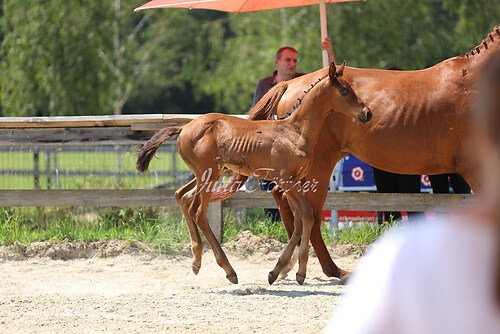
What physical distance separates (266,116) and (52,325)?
9.19 feet

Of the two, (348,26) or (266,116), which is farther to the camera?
(348,26)

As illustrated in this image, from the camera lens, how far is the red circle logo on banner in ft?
34.3

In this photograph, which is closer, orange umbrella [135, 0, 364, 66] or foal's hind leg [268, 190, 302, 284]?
foal's hind leg [268, 190, 302, 284]

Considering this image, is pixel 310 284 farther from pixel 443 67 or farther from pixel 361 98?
pixel 443 67

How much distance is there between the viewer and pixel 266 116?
290 inches

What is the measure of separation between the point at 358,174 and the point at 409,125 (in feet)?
12.1

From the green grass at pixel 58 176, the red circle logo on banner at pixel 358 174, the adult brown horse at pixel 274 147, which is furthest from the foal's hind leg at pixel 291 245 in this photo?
the green grass at pixel 58 176

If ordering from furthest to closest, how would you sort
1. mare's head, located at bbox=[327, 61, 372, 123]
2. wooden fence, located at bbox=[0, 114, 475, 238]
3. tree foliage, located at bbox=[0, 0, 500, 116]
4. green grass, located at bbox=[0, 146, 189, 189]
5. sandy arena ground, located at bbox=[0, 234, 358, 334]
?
tree foliage, located at bbox=[0, 0, 500, 116]
green grass, located at bbox=[0, 146, 189, 189]
wooden fence, located at bbox=[0, 114, 475, 238]
mare's head, located at bbox=[327, 61, 372, 123]
sandy arena ground, located at bbox=[0, 234, 358, 334]

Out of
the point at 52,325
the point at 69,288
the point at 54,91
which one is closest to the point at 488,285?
the point at 52,325

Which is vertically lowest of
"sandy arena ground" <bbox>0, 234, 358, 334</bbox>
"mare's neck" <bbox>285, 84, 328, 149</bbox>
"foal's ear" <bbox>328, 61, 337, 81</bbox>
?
"sandy arena ground" <bbox>0, 234, 358, 334</bbox>

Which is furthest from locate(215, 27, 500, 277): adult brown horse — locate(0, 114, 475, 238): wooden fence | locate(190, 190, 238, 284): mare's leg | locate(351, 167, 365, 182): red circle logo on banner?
locate(351, 167, 365, 182): red circle logo on banner

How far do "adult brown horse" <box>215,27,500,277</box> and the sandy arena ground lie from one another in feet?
3.17

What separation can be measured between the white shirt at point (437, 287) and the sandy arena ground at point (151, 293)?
12.6 feet

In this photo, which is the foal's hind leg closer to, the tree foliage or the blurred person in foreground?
the blurred person in foreground
